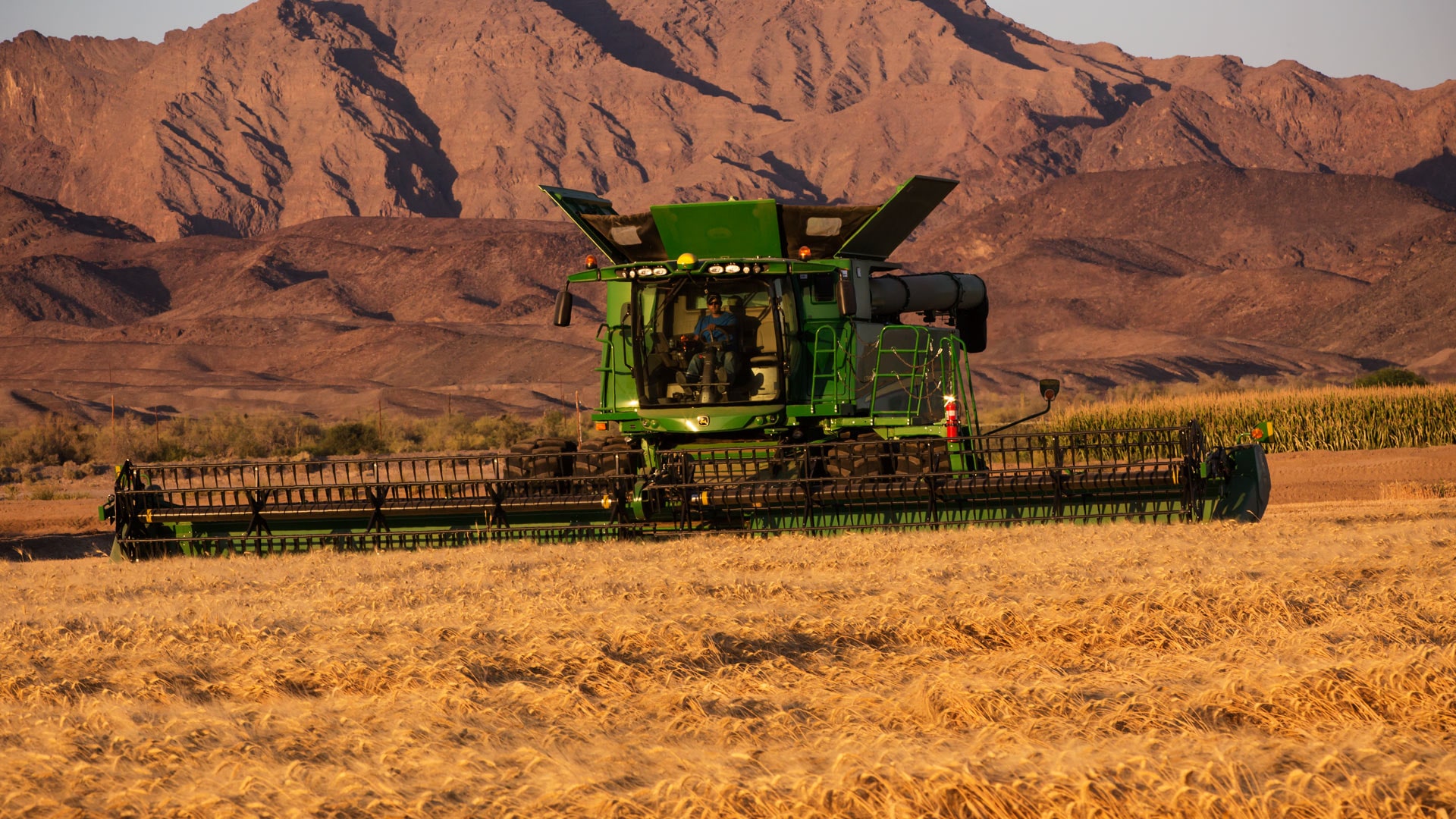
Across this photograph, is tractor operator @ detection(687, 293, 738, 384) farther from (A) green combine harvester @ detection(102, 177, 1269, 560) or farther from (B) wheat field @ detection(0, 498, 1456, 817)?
(B) wheat field @ detection(0, 498, 1456, 817)

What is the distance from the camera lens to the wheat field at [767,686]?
205 inches

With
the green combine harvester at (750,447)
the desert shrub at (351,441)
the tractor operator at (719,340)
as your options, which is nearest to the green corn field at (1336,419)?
the green combine harvester at (750,447)

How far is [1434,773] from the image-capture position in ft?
17.0

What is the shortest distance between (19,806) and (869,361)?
1038cm

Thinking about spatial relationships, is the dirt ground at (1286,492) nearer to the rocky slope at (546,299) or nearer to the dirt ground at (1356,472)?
the dirt ground at (1356,472)

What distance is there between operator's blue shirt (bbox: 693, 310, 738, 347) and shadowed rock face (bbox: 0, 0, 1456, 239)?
118690mm

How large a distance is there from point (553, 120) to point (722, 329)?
13349 cm

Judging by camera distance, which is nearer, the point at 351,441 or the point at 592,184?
the point at 351,441

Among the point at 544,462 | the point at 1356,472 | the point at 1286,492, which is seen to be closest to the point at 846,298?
the point at 544,462

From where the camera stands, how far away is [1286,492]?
75.9 ft

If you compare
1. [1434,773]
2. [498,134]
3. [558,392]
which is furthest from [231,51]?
[1434,773]

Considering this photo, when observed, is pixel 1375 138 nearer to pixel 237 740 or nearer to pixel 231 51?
pixel 231 51

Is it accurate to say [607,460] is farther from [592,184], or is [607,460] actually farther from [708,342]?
[592,184]

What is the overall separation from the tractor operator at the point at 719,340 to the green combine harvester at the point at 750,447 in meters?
0.02
